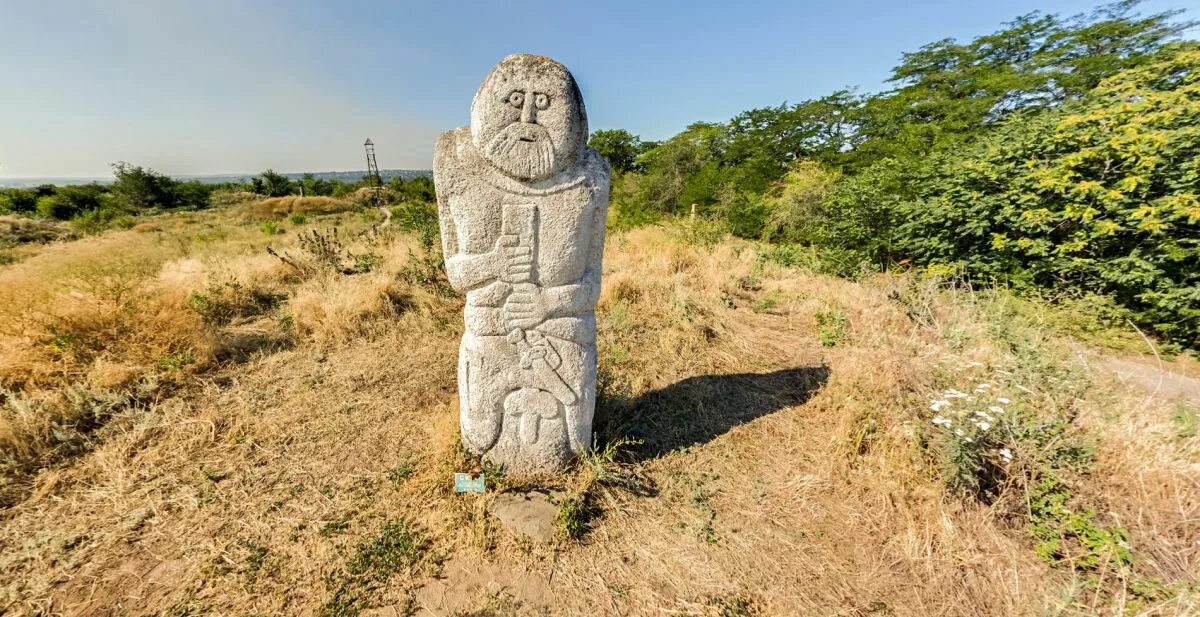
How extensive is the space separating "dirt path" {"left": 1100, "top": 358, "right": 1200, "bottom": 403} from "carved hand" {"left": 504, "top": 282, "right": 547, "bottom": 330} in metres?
5.10

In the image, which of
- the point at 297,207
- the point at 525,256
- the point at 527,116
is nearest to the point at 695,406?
the point at 525,256

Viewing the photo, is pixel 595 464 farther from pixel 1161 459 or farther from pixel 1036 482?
pixel 1161 459

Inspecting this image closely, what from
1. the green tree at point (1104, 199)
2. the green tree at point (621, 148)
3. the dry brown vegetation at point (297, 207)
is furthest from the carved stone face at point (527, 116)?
the green tree at point (621, 148)

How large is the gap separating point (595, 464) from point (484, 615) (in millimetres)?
934

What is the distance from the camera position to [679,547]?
86.8 inches

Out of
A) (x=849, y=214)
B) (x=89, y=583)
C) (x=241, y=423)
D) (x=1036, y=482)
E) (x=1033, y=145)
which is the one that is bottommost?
(x=89, y=583)

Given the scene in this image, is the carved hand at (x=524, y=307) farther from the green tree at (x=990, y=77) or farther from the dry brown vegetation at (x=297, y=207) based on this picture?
the dry brown vegetation at (x=297, y=207)

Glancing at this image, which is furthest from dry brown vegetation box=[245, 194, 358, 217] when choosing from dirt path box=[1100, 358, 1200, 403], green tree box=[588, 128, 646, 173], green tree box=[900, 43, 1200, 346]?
dirt path box=[1100, 358, 1200, 403]

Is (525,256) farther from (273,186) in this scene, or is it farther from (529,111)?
(273,186)

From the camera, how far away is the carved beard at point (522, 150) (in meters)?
1.94

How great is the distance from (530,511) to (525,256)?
1427mm

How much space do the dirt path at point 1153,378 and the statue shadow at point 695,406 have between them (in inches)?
110

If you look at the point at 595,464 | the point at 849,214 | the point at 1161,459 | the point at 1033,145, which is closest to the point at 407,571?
the point at 595,464

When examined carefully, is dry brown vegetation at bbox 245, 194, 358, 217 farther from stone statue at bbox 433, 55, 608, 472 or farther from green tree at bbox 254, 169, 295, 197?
stone statue at bbox 433, 55, 608, 472
